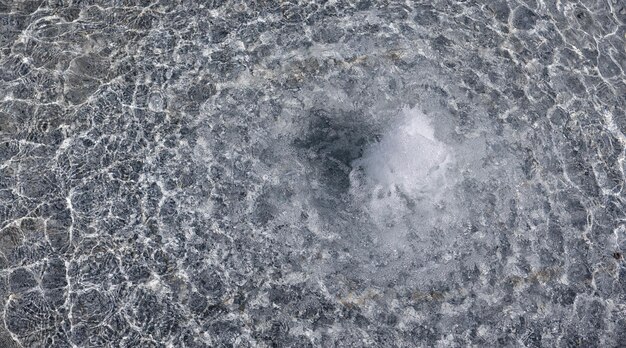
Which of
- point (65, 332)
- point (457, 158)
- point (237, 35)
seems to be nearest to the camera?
point (65, 332)

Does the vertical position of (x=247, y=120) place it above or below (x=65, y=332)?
above

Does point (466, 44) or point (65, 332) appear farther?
point (466, 44)

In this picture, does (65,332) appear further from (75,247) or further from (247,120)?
(247,120)

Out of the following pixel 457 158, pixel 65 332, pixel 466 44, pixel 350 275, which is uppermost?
pixel 466 44

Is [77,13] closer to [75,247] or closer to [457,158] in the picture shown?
[75,247]

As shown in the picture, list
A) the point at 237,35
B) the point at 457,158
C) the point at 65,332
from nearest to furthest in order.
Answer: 1. the point at 65,332
2. the point at 457,158
3. the point at 237,35

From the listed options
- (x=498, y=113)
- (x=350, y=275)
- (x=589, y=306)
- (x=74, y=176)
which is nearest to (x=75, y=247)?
(x=74, y=176)

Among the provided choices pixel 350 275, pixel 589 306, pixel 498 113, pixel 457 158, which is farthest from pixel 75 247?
pixel 589 306
